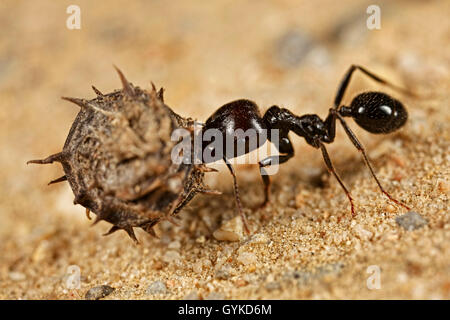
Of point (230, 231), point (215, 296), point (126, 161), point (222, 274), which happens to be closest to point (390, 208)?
point (230, 231)

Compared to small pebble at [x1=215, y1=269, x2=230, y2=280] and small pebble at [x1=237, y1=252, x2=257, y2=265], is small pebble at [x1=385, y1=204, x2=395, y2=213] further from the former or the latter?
small pebble at [x1=215, y1=269, x2=230, y2=280]

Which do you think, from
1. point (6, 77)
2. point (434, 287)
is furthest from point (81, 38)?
point (434, 287)

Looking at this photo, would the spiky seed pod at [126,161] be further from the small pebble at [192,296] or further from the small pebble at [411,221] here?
the small pebble at [411,221]

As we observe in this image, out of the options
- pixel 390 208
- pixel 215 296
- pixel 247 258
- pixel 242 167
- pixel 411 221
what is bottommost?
pixel 215 296

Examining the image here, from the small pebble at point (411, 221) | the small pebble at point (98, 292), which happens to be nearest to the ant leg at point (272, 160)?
the small pebble at point (411, 221)

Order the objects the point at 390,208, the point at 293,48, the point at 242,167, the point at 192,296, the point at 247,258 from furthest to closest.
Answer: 1. the point at 293,48
2. the point at 242,167
3. the point at 390,208
4. the point at 247,258
5. the point at 192,296

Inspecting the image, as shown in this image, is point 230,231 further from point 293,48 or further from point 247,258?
point 293,48
